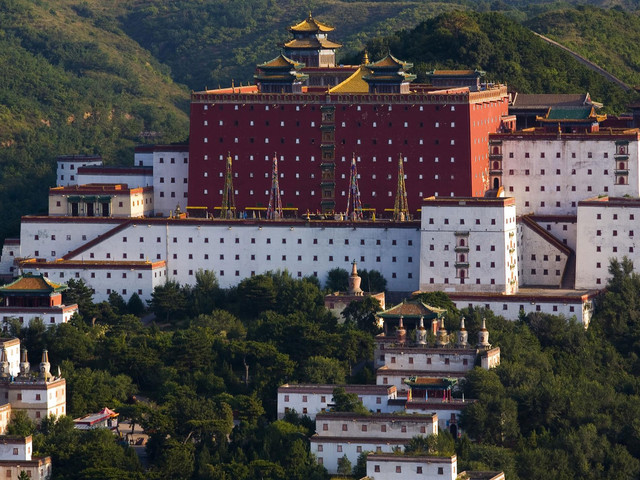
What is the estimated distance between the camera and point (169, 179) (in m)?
130

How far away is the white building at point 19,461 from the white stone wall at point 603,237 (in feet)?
106

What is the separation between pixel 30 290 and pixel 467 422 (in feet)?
84.9

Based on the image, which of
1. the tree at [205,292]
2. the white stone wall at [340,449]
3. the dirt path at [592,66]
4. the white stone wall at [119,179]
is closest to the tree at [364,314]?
the tree at [205,292]

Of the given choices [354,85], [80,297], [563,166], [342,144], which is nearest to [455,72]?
[354,85]

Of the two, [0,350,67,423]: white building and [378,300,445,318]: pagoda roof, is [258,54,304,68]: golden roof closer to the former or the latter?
[378,300,445,318]: pagoda roof

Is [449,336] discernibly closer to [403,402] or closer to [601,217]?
[403,402]

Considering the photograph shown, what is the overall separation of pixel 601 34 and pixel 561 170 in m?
52.2

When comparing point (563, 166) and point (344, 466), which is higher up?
point (563, 166)

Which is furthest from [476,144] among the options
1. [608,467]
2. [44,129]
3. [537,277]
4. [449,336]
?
[44,129]

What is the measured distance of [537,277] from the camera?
12262 centimetres

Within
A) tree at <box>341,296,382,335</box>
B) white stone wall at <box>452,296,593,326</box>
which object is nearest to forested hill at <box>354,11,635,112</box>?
white stone wall at <box>452,296,593,326</box>

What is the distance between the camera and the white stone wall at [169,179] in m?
130

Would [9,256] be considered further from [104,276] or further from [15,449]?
[15,449]

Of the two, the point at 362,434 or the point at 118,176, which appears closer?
the point at 362,434
